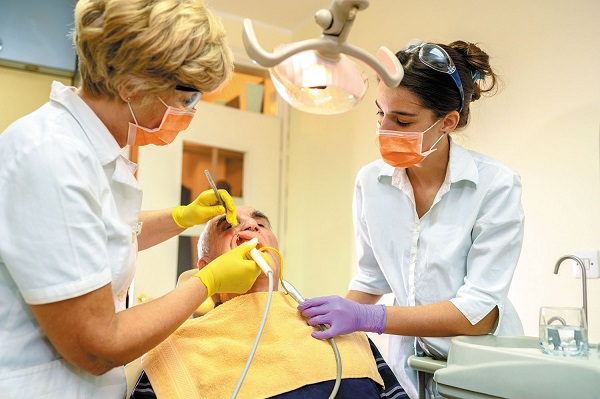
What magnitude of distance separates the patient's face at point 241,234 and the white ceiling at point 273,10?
82.6 inches

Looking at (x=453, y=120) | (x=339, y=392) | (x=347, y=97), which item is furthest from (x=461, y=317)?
(x=347, y=97)

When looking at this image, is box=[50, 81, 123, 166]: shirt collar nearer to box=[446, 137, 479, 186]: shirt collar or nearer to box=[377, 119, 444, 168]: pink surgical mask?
box=[377, 119, 444, 168]: pink surgical mask

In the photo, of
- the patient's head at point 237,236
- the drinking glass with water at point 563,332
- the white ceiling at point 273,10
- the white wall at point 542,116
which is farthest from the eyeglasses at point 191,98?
the white ceiling at point 273,10

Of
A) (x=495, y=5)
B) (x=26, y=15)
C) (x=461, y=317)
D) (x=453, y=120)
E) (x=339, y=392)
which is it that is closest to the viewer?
(x=339, y=392)

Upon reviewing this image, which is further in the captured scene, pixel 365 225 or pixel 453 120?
pixel 365 225

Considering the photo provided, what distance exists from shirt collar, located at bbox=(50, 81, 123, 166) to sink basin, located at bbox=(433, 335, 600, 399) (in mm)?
810

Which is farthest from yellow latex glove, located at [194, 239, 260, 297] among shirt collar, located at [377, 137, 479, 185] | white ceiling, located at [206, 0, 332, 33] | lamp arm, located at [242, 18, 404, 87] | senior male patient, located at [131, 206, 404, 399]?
white ceiling, located at [206, 0, 332, 33]

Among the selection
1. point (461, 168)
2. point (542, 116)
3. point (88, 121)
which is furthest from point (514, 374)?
point (542, 116)

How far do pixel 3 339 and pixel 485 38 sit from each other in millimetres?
2166

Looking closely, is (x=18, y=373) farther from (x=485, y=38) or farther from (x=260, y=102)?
(x=260, y=102)

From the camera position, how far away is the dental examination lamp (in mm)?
958

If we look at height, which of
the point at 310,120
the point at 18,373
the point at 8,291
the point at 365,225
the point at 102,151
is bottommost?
the point at 18,373

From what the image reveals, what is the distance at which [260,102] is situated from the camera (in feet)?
12.5

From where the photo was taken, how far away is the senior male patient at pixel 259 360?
4.23ft
